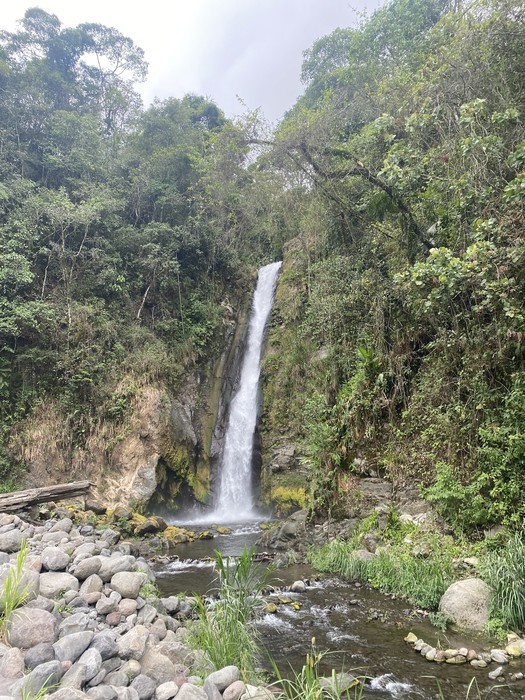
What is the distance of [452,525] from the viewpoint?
6.42 meters

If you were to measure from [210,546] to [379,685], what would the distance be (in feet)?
20.9

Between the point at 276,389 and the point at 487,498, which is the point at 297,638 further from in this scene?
the point at 276,389

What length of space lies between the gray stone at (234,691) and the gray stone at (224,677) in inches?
2.8

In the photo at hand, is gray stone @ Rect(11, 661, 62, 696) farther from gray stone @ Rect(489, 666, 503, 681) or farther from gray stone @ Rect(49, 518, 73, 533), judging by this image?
gray stone @ Rect(49, 518, 73, 533)

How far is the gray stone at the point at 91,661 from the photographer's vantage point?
10.2 ft

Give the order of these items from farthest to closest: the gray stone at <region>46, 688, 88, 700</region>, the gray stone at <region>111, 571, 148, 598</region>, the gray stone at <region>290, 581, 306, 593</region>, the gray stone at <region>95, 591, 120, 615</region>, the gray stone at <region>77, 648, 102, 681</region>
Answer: the gray stone at <region>290, 581, 306, 593</region> < the gray stone at <region>111, 571, 148, 598</region> < the gray stone at <region>95, 591, 120, 615</region> < the gray stone at <region>77, 648, 102, 681</region> < the gray stone at <region>46, 688, 88, 700</region>

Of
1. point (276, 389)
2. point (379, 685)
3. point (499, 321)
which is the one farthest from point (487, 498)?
point (276, 389)

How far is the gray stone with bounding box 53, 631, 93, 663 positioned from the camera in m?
3.26

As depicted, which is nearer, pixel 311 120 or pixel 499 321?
pixel 499 321

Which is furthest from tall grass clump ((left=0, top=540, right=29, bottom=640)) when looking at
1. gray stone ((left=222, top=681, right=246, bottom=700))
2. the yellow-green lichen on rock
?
the yellow-green lichen on rock

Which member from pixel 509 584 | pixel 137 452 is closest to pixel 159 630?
pixel 509 584

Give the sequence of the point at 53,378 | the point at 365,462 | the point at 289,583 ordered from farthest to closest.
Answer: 1. the point at 53,378
2. the point at 365,462
3. the point at 289,583

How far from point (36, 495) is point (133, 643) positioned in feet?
22.0

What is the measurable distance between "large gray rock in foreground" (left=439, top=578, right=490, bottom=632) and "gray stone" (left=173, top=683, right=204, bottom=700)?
341 centimetres
